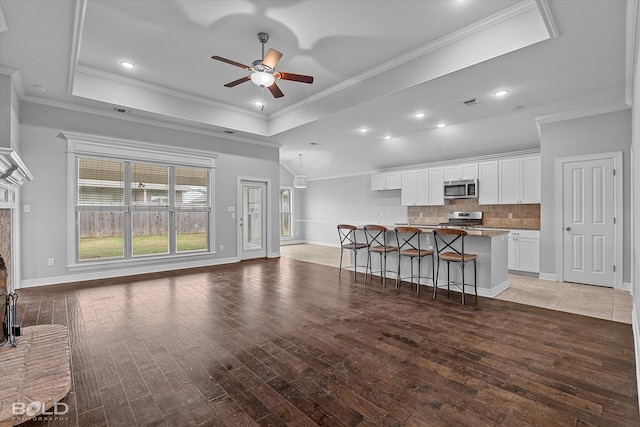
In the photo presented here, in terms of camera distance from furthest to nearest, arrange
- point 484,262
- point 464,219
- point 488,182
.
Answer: point 464,219 < point 488,182 < point 484,262

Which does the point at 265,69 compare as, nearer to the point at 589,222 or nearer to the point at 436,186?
the point at 589,222

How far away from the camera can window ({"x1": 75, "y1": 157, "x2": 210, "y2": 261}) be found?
5.47m

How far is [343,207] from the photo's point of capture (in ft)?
35.4

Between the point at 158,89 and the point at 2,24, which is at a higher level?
the point at 158,89

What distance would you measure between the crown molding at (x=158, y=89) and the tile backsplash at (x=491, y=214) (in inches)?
196

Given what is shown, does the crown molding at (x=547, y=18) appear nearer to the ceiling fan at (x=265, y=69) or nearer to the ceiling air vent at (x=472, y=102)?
the ceiling air vent at (x=472, y=102)

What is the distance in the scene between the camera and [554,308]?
3.85m

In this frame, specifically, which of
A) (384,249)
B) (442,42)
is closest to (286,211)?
(384,249)

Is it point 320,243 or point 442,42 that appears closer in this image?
point 442,42

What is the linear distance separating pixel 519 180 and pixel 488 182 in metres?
0.61

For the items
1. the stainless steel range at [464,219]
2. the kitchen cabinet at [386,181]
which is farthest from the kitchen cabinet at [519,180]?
the kitchen cabinet at [386,181]

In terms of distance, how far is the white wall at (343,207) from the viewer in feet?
30.9

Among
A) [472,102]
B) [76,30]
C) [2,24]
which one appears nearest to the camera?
[2,24]

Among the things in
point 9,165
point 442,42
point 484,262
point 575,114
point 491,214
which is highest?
point 442,42
